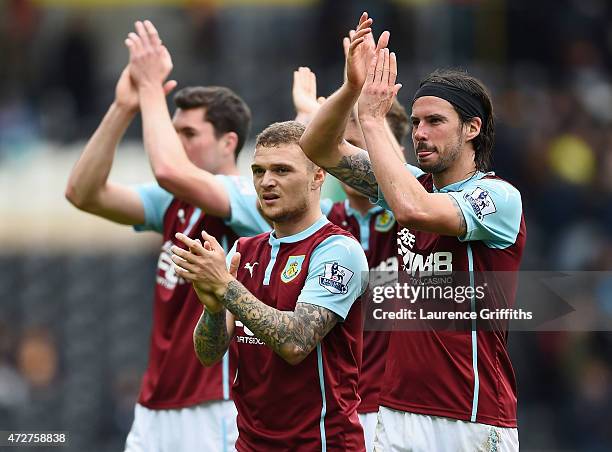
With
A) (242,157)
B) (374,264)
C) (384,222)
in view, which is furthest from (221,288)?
(242,157)

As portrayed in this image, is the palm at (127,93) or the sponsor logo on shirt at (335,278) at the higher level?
the palm at (127,93)

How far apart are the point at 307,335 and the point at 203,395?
1.80 m

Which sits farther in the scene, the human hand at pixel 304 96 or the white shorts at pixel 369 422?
the human hand at pixel 304 96

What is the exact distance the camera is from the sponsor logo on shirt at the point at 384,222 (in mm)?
6578

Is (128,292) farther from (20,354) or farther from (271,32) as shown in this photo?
(271,32)

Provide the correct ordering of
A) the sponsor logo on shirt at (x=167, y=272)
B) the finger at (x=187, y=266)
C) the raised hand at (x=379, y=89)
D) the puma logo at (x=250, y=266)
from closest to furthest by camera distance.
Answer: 1. the finger at (x=187, y=266)
2. the raised hand at (x=379, y=89)
3. the puma logo at (x=250, y=266)
4. the sponsor logo on shirt at (x=167, y=272)

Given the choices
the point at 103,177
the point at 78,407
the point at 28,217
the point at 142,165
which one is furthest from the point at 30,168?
the point at 103,177

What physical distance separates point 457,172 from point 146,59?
2299 mm

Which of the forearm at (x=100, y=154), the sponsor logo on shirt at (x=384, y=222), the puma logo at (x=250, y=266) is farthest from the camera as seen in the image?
the forearm at (x=100, y=154)

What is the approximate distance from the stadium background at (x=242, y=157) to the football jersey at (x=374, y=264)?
17.9 feet

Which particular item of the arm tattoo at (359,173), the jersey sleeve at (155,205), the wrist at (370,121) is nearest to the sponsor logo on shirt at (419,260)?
the arm tattoo at (359,173)

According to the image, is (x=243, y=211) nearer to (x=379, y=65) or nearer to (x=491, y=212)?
(x=379, y=65)

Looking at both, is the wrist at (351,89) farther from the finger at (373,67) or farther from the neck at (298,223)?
the neck at (298,223)

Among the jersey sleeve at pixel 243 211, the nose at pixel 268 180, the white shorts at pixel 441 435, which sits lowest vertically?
the white shorts at pixel 441 435
